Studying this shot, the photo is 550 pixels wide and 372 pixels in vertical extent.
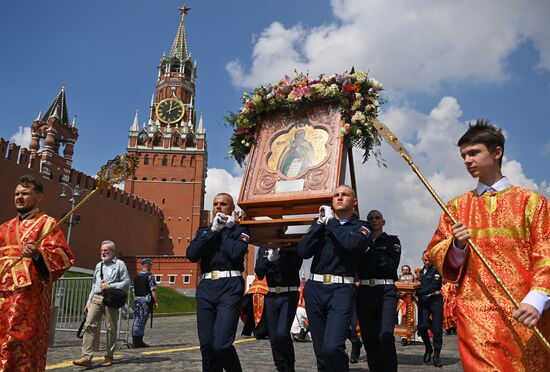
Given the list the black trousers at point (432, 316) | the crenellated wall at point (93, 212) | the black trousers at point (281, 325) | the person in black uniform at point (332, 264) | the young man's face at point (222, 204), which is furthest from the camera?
the crenellated wall at point (93, 212)

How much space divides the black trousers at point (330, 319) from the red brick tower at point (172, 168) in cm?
6014

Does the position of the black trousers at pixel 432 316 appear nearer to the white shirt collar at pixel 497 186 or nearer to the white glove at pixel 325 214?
the white glove at pixel 325 214

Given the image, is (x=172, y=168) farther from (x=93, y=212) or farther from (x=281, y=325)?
(x=281, y=325)

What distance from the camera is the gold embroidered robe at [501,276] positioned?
287 centimetres

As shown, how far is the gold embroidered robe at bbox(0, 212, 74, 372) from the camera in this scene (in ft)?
14.6

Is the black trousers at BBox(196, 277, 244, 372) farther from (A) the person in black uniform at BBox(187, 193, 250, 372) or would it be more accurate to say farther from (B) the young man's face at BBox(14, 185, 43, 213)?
(B) the young man's face at BBox(14, 185, 43, 213)

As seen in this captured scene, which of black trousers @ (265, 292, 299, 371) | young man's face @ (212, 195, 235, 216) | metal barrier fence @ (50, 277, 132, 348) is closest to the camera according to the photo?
young man's face @ (212, 195, 235, 216)

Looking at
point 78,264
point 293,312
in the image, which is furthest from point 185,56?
point 293,312

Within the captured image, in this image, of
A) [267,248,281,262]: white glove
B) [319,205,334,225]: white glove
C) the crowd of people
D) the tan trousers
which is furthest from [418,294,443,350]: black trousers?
the tan trousers

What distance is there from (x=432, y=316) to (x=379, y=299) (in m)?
3.52

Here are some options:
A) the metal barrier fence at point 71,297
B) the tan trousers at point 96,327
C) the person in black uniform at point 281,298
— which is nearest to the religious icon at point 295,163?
the person in black uniform at point 281,298

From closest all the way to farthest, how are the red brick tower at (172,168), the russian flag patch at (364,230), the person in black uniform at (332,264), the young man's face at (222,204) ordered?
the person in black uniform at (332,264) < the russian flag patch at (364,230) < the young man's face at (222,204) < the red brick tower at (172,168)

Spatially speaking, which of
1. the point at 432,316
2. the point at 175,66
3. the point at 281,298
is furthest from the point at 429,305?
the point at 175,66

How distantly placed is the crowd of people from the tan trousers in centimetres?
2
